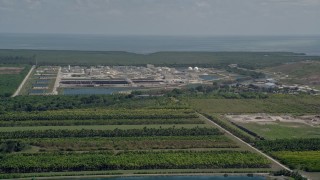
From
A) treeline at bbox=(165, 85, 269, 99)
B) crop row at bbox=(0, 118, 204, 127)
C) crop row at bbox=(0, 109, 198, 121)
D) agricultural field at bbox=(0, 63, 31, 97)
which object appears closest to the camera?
crop row at bbox=(0, 118, 204, 127)

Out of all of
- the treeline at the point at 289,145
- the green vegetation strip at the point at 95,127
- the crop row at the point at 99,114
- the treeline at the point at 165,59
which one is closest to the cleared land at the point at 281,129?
the treeline at the point at 289,145

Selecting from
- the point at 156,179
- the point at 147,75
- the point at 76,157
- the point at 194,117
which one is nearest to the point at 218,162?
the point at 156,179

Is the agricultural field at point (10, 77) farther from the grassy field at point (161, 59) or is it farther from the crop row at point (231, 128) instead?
the crop row at point (231, 128)

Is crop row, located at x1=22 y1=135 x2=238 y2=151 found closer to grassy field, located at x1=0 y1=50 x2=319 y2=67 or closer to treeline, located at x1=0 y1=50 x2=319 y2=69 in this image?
treeline, located at x1=0 y1=50 x2=319 y2=69

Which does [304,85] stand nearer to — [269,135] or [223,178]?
[269,135]

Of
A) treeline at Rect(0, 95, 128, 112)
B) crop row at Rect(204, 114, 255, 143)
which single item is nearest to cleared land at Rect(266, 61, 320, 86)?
crop row at Rect(204, 114, 255, 143)
